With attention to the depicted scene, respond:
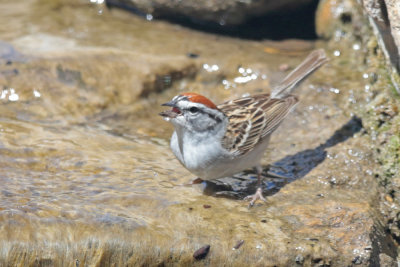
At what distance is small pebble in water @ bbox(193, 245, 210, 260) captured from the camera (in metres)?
4.34

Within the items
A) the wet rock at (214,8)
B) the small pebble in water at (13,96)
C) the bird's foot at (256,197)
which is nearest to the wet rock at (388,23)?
the bird's foot at (256,197)

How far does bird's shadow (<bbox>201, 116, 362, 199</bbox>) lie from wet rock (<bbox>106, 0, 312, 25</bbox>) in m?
2.69

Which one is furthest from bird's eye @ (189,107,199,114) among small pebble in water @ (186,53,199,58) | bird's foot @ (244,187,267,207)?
small pebble in water @ (186,53,199,58)

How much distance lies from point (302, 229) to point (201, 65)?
3.55 metres

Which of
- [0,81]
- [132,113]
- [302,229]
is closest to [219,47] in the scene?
[132,113]

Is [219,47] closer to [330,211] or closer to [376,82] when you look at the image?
[376,82]

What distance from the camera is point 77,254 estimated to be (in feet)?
13.7

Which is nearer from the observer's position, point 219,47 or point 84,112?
point 84,112

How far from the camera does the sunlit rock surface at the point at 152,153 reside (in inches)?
172

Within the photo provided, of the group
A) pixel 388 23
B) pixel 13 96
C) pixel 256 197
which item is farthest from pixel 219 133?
pixel 13 96

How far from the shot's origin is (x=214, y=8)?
8.58 m

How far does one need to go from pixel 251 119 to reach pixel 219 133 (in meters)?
0.58

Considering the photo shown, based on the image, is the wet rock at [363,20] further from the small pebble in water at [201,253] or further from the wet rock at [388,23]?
the small pebble in water at [201,253]

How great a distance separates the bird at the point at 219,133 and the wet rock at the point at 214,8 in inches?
114
